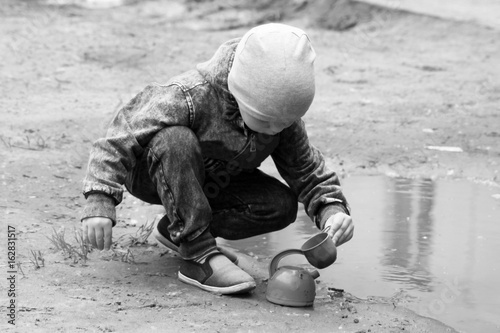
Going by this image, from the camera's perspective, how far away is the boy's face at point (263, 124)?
2.77 m

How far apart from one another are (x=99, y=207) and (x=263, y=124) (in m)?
0.60

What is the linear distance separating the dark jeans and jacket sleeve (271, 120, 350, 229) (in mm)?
97

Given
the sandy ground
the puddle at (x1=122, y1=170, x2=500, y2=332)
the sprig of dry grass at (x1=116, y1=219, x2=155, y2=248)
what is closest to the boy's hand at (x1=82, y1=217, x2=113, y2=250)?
the sandy ground

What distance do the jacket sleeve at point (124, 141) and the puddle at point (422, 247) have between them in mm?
849

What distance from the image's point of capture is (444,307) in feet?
9.68

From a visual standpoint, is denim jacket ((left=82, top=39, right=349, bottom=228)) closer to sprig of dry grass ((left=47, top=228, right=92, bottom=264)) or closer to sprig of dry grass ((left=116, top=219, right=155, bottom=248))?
sprig of dry grass ((left=47, top=228, right=92, bottom=264))

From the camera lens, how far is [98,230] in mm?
2752

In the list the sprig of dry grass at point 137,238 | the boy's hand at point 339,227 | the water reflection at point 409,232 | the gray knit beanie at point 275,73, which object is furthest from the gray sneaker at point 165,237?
the gray knit beanie at point 275,73

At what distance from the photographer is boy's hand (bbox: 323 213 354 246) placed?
2883 mm

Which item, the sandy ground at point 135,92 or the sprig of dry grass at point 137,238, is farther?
the sprig of dry grass at point 137,238

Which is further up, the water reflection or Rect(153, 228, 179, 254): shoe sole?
Rect(153, 228, 179, 254): shoe sole

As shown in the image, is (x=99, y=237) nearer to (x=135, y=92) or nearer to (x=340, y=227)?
(x=340, y=227)

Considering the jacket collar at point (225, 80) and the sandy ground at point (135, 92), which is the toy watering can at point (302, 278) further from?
the jacket collar at point (225, 80)

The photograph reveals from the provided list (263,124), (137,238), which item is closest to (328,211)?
(263,124)
